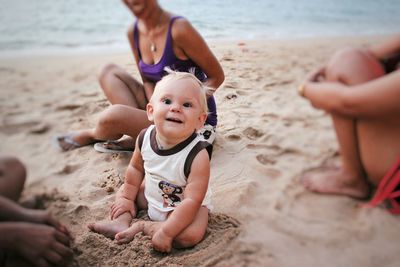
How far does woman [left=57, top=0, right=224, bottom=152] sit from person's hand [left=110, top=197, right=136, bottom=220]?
0.61ft

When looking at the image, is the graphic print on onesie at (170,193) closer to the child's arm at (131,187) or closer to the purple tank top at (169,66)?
the child's arm at (131,187)

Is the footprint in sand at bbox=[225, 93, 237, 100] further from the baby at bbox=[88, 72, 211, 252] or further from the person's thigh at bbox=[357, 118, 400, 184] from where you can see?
the person's thigh at bbox=[357, 118, 400, 184]

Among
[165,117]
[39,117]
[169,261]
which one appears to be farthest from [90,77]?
[169,261]

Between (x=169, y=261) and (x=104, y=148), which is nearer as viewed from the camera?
(x=169, y=261)

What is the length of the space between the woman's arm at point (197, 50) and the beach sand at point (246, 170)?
49 mm

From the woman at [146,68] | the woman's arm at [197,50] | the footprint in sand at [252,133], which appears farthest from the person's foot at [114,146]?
the footprint in sand at [252,133]

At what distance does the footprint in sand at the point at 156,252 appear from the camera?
712 millimetres

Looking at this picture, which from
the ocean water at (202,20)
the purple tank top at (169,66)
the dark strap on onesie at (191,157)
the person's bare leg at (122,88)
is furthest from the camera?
the person's bare leg at (122,88)

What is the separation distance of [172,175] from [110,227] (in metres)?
0.19

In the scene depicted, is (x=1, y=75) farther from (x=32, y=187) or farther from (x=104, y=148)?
(x=104, y=148)

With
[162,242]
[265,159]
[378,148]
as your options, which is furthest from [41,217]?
[378,148]

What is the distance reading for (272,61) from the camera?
733 mm

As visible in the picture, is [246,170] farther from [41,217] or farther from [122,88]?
[122,88]

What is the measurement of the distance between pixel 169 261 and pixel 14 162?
407 millimetres
